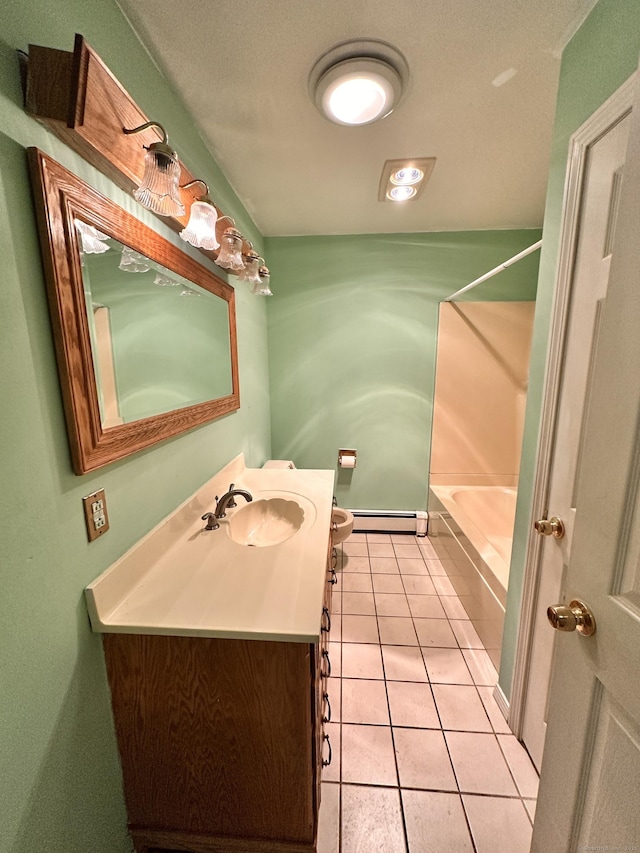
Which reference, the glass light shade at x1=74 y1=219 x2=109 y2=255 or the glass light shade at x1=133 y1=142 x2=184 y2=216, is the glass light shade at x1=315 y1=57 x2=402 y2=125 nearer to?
the glass light shade at x1=133 y1=142 x2=184 y2=216

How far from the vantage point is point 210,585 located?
922 mm

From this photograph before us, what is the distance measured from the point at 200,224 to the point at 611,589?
4.83 ft

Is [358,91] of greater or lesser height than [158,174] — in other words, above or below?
above

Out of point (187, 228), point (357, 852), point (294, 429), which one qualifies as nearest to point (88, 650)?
point (357, 852)

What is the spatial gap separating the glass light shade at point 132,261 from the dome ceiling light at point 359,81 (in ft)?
2.86

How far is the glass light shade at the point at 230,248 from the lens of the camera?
125 centimetres

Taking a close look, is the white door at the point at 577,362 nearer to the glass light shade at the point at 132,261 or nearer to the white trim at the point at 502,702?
the white trim at the point at 502,702

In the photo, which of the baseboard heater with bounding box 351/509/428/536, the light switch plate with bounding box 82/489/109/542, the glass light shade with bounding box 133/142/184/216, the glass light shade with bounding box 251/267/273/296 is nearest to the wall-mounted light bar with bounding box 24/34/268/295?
the glass light shade with bounding box 133/142/184/216

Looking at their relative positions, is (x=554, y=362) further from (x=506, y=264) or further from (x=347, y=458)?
(x=347, y=458)

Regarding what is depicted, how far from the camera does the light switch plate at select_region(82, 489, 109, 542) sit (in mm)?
761

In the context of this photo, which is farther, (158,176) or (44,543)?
(158,176)

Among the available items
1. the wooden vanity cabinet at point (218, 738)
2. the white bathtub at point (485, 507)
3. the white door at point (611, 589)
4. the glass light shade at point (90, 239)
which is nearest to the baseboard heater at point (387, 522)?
the white bathtub at point (485, 507)

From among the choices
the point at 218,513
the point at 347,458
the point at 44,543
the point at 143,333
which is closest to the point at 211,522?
the point at 218,513

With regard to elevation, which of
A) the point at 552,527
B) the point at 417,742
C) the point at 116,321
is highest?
the point at 116,321
